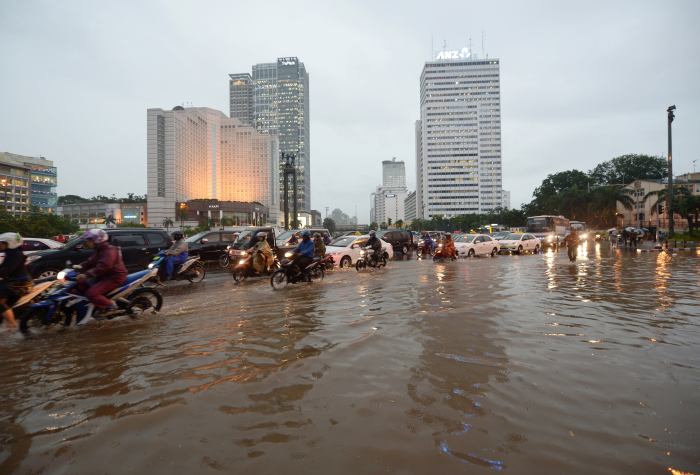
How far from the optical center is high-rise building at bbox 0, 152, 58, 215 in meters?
96.4

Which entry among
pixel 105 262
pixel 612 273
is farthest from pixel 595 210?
pixel 105 262

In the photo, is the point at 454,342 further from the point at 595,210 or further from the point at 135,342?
the point at 595,210

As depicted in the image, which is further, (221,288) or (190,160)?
(190,160)

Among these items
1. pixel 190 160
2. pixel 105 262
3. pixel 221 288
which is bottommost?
pixel 221 288

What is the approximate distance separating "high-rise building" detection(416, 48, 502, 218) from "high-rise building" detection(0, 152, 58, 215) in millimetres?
135148

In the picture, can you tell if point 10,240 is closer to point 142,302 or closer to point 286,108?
point 142,302

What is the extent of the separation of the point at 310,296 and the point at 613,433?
7162 millimetres

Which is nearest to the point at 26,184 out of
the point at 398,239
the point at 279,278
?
the point at 398,239

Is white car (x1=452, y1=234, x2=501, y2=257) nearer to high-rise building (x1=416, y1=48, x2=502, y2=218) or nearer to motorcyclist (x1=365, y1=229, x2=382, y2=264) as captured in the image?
motorcyclist (x1=365, y1=229, x2=382, y2=264)

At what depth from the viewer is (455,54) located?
17275cm

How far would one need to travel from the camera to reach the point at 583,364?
4.32 metres

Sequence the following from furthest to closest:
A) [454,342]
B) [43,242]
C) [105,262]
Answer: [43,242]
[105,262]
[454,342]

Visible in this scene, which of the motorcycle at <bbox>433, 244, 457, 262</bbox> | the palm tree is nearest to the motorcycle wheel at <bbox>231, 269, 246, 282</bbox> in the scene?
the motorcycle at <bbox>433, 244, 457, 262</bbox>

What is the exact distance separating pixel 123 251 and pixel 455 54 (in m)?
188
